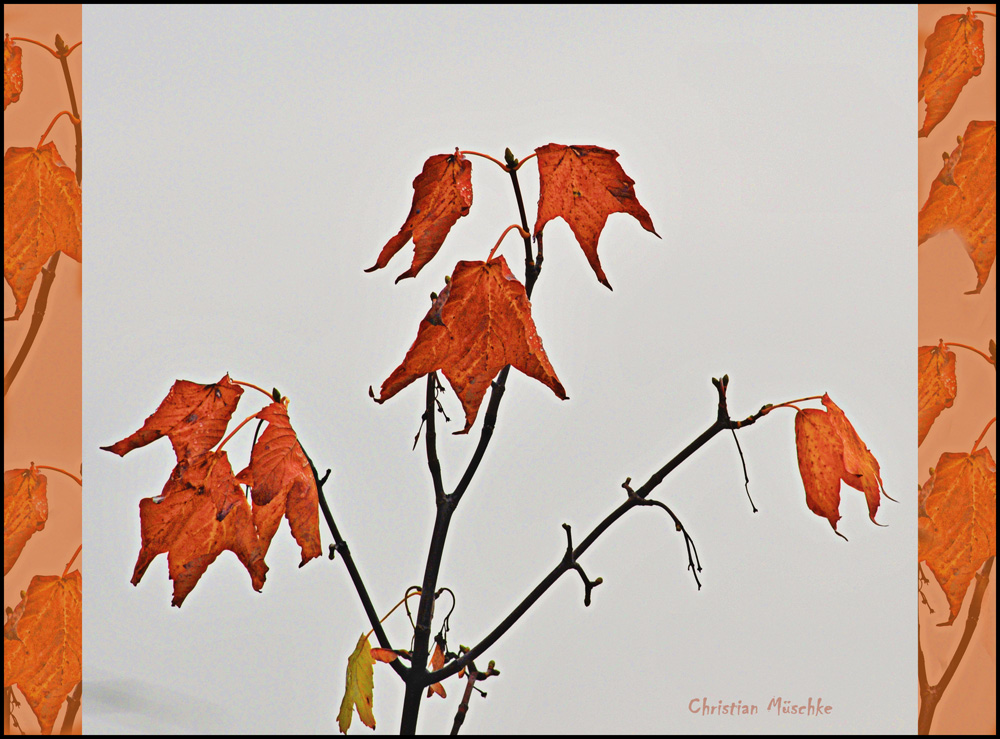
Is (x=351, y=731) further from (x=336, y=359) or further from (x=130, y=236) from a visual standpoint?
(x=130, y=236)

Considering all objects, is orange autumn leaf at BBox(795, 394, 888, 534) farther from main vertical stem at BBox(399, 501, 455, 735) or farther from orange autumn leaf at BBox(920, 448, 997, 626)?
orange autumn leaf at BBox(920, 448, 997, 626)

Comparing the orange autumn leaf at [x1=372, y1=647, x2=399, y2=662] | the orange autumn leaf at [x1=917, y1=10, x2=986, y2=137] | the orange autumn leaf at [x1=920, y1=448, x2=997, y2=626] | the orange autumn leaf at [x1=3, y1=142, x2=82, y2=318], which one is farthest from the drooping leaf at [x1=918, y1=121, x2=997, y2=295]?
the orange autumn leaf at [x1=3, y1=142, x2=82, y2=318]

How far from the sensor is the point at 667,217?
3.21 feet

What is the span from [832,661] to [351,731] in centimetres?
67

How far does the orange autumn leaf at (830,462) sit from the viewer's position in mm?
465

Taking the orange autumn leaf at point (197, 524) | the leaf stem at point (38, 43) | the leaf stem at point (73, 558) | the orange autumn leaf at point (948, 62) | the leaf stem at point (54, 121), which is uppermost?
the leaf stem at point (38, 43)

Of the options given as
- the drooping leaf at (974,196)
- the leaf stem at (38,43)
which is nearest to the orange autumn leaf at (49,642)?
the leaf stem at (38,43)

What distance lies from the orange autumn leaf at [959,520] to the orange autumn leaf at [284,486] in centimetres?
88

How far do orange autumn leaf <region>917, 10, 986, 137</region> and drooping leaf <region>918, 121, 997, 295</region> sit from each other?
5cm

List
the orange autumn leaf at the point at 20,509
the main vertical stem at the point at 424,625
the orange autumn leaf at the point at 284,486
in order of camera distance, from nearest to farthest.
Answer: the orange autumn leaf at the point at 284,486 → the main vertical stem at the point at 424,625 → the orange autumn leaf at the point at 20,509

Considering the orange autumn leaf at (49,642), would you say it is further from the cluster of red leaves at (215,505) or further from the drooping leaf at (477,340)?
the drooping leaf at (477,340)

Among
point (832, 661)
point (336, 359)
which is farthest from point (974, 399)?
point (336, 359)

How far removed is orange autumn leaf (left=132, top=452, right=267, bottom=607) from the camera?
0.43 meters

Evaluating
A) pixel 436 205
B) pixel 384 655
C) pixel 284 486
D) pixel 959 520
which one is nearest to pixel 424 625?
pixel 384 655
